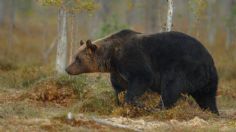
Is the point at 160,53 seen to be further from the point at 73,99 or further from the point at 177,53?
the point at 73,99

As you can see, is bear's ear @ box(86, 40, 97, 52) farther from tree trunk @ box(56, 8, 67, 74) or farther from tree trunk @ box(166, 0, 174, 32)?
tree trunk @ box(56, 8, 67, 74)

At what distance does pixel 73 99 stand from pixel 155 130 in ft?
15.9

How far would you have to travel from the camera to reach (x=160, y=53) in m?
14.7

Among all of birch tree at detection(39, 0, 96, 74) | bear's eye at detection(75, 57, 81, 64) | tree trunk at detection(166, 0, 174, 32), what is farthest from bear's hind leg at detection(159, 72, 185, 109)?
birch tree at detection(39, 0, 96, 74)

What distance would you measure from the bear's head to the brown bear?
0.72ft

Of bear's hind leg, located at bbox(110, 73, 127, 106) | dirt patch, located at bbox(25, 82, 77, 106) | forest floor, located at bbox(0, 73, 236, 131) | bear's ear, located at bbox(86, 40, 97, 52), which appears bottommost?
forest floor, located at bbox(0, 73, 236, 131)

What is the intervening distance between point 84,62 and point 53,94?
1.55m

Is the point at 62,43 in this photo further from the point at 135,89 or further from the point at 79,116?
the point at 79,116

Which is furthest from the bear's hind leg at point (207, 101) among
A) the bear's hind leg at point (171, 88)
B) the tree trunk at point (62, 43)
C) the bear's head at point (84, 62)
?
the tree trunk at point (62, 43)

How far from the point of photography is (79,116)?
482 inches

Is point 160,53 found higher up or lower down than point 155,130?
higher up

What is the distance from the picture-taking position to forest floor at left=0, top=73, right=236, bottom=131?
11531 millimetres

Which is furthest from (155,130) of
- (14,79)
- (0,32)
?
(0,32)

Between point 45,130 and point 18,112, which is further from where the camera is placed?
point 18,112
